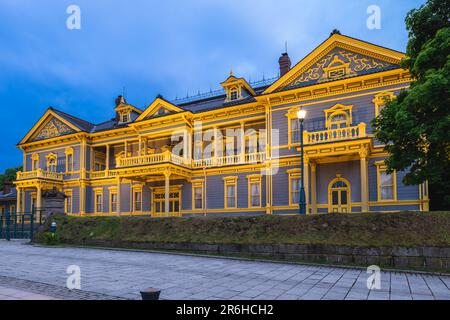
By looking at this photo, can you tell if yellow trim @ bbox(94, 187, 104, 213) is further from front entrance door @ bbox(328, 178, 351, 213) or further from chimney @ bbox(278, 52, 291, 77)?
front entrance door @ bbox(328, 178, 351, 213)

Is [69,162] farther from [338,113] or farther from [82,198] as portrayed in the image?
[338,113]

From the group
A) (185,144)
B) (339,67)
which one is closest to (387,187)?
(339,67)

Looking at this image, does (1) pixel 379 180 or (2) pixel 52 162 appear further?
(2) pixel 52 162

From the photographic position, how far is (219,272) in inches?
418

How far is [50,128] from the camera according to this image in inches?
1475

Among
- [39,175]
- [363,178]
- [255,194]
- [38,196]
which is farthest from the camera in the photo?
[39,175]

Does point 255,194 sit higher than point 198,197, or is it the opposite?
point 255,194

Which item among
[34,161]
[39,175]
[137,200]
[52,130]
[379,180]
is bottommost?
[137,200]

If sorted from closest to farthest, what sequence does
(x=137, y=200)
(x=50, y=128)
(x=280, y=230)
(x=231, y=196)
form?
1. (x=280, y=230)
2. (x=231, y=196)
3. (x=137, y=200)
4. (x=50, y=128)

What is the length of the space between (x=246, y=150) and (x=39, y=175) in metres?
19.9

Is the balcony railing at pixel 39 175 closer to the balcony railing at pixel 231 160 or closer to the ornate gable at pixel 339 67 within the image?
the balcony railing at pixel 231 160
